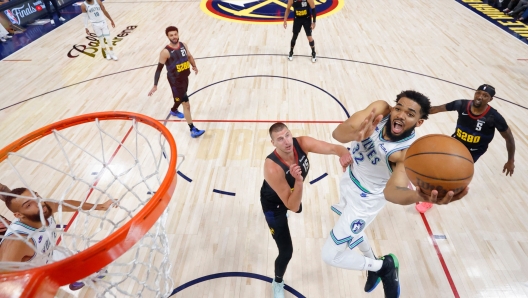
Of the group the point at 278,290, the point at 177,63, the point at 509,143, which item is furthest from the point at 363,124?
the point at 177,63

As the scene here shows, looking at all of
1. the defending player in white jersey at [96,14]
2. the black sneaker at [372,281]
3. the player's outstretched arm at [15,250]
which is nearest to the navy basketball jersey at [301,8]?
the defending player in white jersey at [96,14]

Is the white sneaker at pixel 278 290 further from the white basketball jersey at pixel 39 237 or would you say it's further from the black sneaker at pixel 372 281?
the white basketball jersey at pixel 39 237

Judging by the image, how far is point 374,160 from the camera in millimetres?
2600

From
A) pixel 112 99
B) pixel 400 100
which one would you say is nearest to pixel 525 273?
pixel 400 100

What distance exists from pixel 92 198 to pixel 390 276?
3513 millimetres

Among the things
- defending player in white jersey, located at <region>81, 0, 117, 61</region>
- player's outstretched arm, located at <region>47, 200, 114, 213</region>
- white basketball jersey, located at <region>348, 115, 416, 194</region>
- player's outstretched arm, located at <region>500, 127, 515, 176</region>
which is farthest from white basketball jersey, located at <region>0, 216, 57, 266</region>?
defending player in white jersey, located at <region>81, 0, 117, 61</region>

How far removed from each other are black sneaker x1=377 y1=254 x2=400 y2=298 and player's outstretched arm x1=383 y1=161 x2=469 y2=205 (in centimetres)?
98

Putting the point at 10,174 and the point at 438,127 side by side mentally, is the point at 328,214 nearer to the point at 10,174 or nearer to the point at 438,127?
the point at 438,127

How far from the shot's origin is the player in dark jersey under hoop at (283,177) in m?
2.38

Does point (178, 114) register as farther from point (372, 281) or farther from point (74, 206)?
point (372, 281)

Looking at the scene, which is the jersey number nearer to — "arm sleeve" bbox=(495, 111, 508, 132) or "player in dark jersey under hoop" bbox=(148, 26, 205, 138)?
"arm sleeve" bbox=(495, 111, 508, 132)

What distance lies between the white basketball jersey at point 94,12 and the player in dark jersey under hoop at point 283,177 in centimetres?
666

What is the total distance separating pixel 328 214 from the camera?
3793 millimetres

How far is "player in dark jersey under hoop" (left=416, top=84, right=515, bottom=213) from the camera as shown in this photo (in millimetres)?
3188
